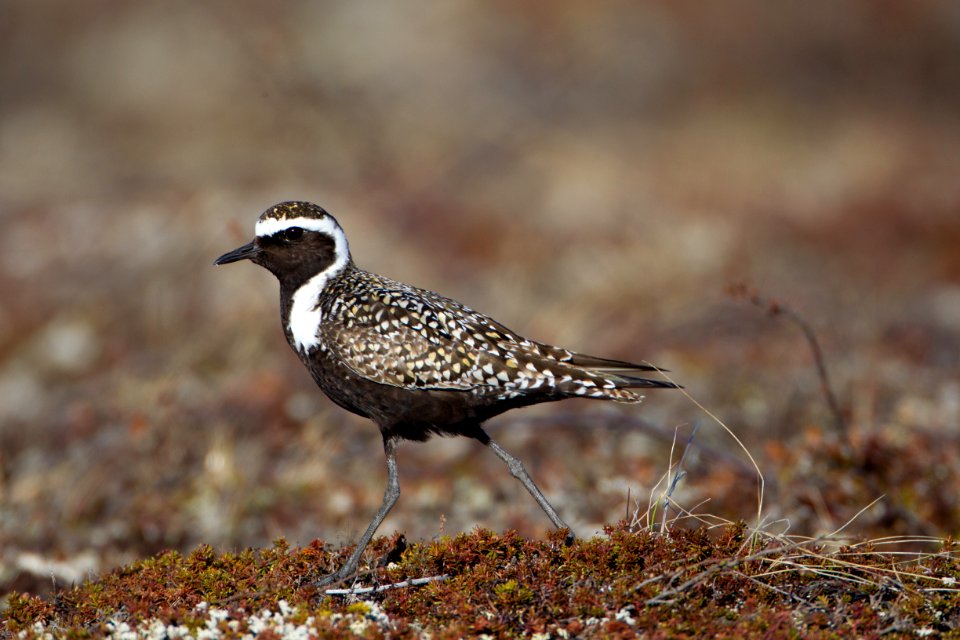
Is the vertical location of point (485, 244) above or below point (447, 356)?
above

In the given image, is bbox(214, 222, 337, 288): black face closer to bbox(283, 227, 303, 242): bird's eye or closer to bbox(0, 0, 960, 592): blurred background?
bbox(283, 227, 303, 242): bird's eye

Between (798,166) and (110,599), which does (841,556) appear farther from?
(798,166)

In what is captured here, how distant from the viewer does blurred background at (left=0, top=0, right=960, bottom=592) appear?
894 cm

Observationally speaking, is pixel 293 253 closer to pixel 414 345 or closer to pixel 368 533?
pixel 414 345

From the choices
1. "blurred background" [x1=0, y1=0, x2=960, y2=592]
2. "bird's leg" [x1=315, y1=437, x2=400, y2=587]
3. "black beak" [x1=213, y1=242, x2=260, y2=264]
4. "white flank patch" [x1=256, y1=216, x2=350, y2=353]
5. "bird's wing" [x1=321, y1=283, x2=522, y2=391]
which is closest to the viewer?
"bird's leg" [x1=315, y1=437, x2=400, y2=587]

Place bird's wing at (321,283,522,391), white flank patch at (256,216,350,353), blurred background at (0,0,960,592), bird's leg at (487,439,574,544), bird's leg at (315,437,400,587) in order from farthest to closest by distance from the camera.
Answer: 1. blurred background at (0,0,960,592)
2. white flank patch at (256,216,350,353)
3. bird's leg at (487,439,574,544)
4. bird's wing at (321,283,522,391)
5. bird's leg at (315,437,400,587)

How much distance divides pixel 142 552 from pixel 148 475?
1032 millimetres

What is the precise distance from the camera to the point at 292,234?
20.0 feet

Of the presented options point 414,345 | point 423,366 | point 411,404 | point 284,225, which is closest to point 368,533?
point 411,404

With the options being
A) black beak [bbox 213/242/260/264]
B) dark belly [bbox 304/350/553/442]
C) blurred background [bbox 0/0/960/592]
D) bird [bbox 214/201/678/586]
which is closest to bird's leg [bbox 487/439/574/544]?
bird [bbox 214/201/678/586]

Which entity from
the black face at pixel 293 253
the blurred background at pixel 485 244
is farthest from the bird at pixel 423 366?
the blurred background at pixel 485 244

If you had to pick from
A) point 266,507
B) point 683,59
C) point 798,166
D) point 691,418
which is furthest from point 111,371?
point 683,59

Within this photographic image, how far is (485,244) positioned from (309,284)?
10066 mm

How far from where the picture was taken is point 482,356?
221 inches
